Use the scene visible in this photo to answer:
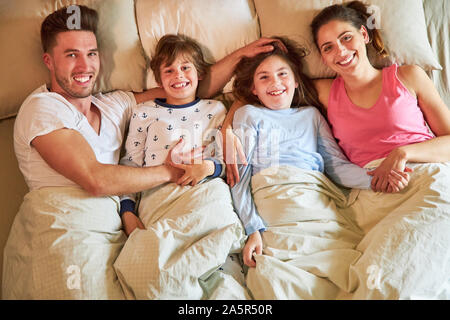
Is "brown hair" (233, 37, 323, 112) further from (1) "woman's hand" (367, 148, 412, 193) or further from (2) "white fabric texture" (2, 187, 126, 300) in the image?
(2) "white fabric texture" (2, 187, 126, 300)

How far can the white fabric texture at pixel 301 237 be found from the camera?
3.44ft

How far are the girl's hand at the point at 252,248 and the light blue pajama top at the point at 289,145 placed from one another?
127 millimetres

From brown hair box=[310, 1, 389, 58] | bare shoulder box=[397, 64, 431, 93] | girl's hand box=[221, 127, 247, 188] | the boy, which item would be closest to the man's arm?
the boy

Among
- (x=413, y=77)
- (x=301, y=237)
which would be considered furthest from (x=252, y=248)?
(x=413, y=77)

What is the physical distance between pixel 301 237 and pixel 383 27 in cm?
91

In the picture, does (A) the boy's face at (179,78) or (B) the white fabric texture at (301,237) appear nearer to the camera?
(B) the white fabric texture at (301,237)

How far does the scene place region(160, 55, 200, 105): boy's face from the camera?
1.45 m

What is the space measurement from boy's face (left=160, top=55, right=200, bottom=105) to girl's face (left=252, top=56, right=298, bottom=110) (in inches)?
9.7

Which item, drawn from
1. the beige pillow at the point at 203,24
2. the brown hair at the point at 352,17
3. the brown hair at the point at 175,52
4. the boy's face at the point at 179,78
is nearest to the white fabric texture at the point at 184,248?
the boy's face at the point at 179,78

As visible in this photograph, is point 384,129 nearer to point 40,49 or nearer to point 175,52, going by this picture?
point 175,52

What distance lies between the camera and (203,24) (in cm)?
155

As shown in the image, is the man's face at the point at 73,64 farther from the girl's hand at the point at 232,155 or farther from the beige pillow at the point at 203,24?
the girl's hand at the point at 232,155

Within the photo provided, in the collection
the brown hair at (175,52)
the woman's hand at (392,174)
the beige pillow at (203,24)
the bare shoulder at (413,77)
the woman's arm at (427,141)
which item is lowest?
the woman's hand at (392,174)
